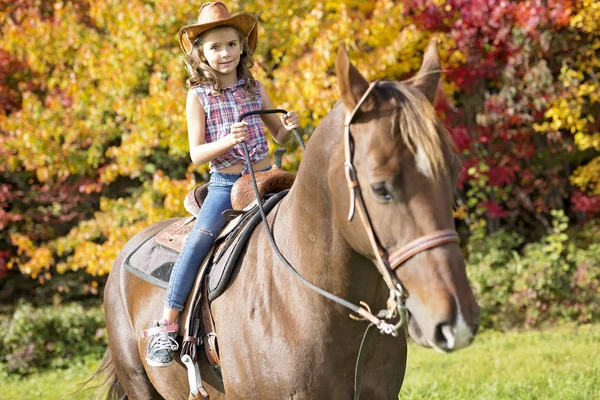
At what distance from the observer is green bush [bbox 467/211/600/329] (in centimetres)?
955

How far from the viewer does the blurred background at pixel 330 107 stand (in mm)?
8383

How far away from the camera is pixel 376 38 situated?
8.29 metres

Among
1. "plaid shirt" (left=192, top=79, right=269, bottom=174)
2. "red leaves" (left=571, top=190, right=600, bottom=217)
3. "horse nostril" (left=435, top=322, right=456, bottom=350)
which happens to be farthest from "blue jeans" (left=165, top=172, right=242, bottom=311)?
"red leaves" (left=571, top=190, right=600, bottom=217)

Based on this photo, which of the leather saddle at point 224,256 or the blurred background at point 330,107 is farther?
the blurred background at point 330,107

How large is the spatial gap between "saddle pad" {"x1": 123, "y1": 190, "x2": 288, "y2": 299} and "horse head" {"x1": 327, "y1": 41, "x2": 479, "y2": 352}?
896 millimetres

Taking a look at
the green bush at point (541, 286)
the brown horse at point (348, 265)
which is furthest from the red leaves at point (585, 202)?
the brown horse at point (348, 265)

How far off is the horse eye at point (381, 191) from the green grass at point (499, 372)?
11.9 feet

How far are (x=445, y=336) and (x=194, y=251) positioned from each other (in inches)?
62.8

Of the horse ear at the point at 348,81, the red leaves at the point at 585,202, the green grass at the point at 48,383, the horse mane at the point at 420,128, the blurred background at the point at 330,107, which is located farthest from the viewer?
the red leaves at the point at 585,202

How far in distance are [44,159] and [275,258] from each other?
7.90 meters

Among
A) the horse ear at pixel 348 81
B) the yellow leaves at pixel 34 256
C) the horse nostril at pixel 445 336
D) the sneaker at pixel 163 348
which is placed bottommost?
the yellow leaves at pixel 34 256

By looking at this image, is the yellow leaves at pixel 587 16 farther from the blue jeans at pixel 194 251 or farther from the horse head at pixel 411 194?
the horse head at pixel 411 194

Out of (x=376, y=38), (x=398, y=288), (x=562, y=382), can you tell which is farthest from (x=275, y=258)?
(x=376, y=38)

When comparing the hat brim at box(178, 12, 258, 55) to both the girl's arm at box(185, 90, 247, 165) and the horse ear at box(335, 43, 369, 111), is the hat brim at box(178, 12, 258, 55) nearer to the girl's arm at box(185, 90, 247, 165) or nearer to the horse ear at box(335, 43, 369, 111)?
the girl's arm at box(185, 90, 247, 165)
